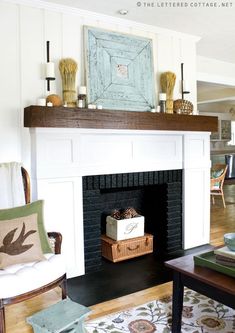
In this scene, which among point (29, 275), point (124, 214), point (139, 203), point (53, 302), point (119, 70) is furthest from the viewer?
point (139, 203)

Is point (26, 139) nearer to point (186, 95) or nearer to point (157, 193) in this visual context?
point (157, 193)

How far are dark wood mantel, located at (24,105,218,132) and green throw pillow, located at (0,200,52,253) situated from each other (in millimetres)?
702

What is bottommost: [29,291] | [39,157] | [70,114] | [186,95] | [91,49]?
[29,291]

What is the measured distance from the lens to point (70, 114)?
8.86 feet

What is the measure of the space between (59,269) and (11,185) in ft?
2.68

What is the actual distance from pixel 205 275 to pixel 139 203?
80.7 inches

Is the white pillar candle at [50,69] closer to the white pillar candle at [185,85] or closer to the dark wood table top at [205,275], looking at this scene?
the white pillar candle at [185,85]

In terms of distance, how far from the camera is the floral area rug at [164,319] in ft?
6.74

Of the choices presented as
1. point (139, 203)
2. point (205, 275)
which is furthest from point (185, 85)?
point (205, 275)

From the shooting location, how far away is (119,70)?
10.3ft

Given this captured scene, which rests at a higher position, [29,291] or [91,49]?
[91,49]

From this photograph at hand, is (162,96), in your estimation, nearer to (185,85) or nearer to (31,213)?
(185,85)

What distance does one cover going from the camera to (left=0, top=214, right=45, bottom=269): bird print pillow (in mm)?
1994

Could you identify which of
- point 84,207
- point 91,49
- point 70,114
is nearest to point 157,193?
point 84,207
